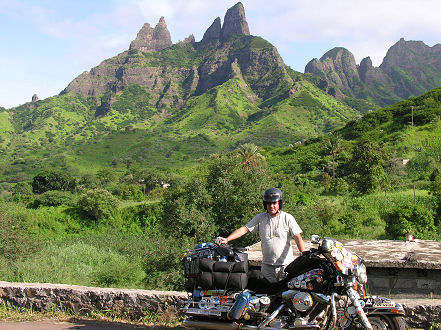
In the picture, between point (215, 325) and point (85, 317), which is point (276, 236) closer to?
point (215, 325)

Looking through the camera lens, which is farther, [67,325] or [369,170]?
[369,170]

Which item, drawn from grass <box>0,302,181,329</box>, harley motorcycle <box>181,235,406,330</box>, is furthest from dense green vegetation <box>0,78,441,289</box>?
harley motorcycle <box>181,235,406,330</box>

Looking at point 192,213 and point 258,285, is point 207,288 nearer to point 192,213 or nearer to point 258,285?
point 258,285

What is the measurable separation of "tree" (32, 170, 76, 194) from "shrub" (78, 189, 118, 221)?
124 feet

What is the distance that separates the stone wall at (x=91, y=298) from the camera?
5.89m

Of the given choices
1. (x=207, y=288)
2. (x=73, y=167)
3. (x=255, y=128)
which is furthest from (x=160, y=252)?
(x=255, y=128)

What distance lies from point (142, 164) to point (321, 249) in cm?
11743

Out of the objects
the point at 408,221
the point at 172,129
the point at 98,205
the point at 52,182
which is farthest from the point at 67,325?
the point at 172,129

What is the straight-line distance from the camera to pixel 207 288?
4805 millimetres

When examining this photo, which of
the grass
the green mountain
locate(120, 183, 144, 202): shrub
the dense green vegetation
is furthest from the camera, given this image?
the green mountain

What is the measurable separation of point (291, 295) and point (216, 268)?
3.11 feet

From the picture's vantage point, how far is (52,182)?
82.6 metres

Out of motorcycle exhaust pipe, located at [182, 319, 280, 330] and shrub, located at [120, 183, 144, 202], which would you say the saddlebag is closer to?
motorcycle exhaust pipe, located at [182, 319, 280, 330]

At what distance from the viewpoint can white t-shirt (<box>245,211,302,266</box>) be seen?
504 centimetres
